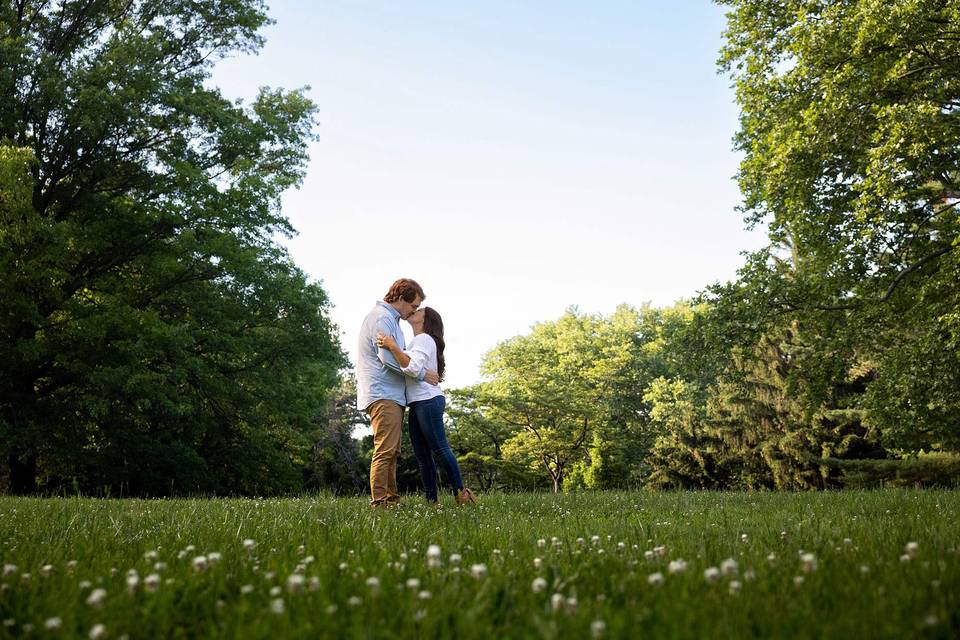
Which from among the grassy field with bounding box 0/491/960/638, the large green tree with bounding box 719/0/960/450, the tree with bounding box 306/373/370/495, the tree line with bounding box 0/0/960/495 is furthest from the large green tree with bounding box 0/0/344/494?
the grassy field with bounding box 0/491/960/638

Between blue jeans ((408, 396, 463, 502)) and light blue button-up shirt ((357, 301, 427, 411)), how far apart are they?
308 mm

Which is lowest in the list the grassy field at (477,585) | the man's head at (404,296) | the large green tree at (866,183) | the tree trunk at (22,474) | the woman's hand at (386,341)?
the tree trunk at (22,474)

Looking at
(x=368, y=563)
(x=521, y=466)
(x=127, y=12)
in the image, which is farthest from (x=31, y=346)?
(x=521, y=466)

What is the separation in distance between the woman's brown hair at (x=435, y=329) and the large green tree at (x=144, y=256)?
1323cm

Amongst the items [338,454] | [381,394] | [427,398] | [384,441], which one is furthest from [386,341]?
[338,454]

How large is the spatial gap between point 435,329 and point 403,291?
60 centimetres

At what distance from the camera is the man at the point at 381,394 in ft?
22.4

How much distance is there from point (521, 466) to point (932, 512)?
3146 cm

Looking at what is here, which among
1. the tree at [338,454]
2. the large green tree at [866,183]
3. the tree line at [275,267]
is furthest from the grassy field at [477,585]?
the tree at [338,454]

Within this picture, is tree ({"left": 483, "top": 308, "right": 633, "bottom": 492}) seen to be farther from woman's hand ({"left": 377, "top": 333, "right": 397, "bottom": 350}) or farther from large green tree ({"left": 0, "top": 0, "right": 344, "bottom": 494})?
woman's hand ({"left": 377, "top": 333, "right": 397, "bottom": 350})

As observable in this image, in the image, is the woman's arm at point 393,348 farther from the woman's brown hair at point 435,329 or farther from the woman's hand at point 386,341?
the woman's brown hair at point 435,329

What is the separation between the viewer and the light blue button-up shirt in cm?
683

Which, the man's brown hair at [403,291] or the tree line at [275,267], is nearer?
the man's brown hair at [403,291]

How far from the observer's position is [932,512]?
20.8 feet
